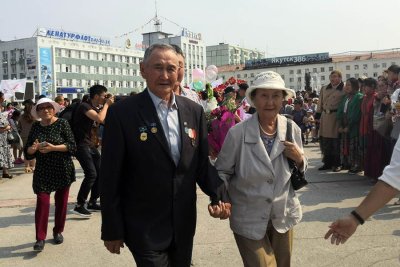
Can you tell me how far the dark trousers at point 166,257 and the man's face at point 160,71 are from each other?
0.92 meters

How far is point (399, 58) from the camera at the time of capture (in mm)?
93875

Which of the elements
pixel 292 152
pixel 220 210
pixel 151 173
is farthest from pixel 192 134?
pixel 292 152

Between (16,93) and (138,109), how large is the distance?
1639 centimetres

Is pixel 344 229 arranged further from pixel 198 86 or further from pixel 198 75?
pixel 198 75

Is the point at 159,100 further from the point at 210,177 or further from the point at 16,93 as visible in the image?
the point at 16,93

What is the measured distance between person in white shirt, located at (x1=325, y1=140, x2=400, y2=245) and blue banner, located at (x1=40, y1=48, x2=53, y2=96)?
80301mm

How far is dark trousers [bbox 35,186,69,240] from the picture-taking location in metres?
4.79

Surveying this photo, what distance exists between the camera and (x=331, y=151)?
29.6 feet

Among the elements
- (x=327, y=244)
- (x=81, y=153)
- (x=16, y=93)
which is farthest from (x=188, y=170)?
(x=16, y=93)

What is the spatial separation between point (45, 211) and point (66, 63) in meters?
83.2

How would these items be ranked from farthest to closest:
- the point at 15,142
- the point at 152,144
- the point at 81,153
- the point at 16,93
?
1. the point at 16,93
2. the point at 15,142
3. the point at 81,153
4. the point at 152,144

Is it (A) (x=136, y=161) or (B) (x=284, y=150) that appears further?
(B) (x=284, y=150)

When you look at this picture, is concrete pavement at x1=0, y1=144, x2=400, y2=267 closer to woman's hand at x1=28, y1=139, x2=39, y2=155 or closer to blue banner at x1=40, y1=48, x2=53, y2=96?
woman's hand at x1=28, y1=139, x2=39, y2=155

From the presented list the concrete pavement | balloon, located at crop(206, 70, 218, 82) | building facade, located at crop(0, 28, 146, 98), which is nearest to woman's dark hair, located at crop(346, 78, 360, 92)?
the concrete pavement
